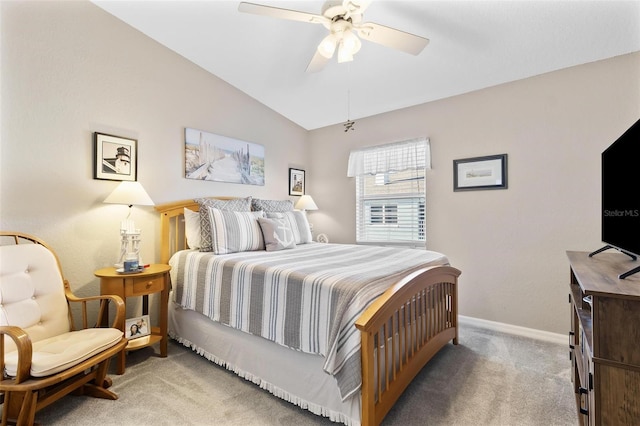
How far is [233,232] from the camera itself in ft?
8.61

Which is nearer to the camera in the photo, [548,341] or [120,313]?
[120,313]

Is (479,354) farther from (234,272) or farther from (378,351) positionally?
(234,272)

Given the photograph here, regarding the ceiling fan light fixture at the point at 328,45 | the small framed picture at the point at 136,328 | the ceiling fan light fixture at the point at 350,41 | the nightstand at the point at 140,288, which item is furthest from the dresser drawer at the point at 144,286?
the ceiling fan light fixture at the point at 350,41

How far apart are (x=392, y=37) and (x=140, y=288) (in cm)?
253

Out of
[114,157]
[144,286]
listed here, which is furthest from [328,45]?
[144,286]

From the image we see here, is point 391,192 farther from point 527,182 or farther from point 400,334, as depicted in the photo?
point 400,334

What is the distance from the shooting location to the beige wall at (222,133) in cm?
209

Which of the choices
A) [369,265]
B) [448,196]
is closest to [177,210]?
[369,265]

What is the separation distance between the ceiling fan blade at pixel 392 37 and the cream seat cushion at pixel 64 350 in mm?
2448

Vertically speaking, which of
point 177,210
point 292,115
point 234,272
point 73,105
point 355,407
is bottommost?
point 355,407

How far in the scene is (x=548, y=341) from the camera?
2633 mm

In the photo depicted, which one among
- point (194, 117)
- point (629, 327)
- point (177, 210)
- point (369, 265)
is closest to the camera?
point (629, 327)

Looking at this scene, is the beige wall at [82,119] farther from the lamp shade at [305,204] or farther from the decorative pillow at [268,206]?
the lamp shade at [305,204]

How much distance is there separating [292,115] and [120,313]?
10.3 feet
